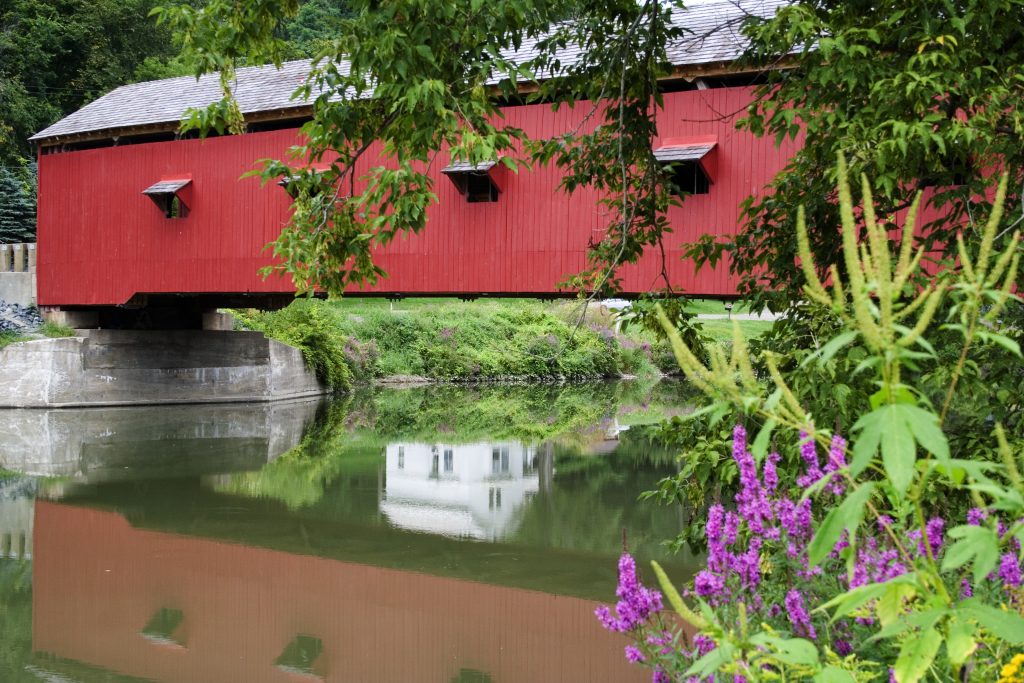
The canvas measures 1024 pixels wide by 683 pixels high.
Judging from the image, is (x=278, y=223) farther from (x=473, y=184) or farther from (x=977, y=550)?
(x=977, y=550)

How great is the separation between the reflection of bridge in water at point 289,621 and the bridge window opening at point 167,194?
23.2ft

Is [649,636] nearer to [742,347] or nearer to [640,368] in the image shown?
[742,347]

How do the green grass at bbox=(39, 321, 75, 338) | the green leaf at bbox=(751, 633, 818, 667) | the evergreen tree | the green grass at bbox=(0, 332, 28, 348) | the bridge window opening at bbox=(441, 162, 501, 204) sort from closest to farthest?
the green leaf at bbox=(751, 633, 818, 667) < the bridge window opening at bbox=(441, 162, 501, 204) < the green grass at bbox=(0, 332, 28, 348) < the green grass at bbox=(39, 321, 75, 338) < the evergreen tree

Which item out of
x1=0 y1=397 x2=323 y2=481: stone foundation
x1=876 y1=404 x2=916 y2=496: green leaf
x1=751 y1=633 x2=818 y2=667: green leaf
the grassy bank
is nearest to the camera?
x1=876 y1=404 x2=916 y2=496: green leaf

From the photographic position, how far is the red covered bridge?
10656mm

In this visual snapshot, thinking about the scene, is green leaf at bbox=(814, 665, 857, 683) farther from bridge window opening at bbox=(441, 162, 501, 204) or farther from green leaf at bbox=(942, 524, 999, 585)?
bridge window opening at bbox=(441, 162, 501, 204)

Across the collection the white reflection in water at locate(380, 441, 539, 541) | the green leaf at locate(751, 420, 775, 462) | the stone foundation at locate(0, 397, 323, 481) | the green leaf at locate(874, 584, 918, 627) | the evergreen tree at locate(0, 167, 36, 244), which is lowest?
the white reflection in water at locate(380, 441, 539, 541)

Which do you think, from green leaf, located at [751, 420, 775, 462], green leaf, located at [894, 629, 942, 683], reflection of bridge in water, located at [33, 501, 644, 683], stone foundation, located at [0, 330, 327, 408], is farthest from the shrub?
green leaf, located at [894, 629, 942, 683]

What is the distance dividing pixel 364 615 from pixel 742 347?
17.1 feet

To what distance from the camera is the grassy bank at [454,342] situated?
2070 centimetres

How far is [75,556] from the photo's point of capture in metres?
7.66

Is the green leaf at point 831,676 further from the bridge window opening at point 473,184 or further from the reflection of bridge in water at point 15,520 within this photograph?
the bridge window opening at point 473,184

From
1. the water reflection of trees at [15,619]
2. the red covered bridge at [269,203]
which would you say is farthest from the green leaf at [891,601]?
the red covered bridge at [269,203]

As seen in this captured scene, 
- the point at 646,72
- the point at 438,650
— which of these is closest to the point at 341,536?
the point at 438,650
